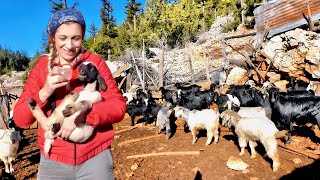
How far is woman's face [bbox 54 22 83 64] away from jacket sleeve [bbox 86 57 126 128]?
0.29 metres

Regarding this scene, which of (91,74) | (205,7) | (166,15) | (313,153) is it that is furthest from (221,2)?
(91,74)

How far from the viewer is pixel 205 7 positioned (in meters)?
51.1

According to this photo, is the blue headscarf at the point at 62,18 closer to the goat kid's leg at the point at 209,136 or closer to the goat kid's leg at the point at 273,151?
the goat kid's leg at the point at 273,151

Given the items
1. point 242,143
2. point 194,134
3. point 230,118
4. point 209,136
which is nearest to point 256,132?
point 242,143

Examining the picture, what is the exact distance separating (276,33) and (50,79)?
16918mm

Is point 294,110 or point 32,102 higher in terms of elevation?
point 32,102

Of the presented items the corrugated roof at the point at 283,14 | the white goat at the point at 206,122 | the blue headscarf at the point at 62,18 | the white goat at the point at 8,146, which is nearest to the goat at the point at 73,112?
the blue headscarf at the point at 62,18

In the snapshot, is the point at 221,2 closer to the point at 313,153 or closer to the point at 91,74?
the point at 313,153

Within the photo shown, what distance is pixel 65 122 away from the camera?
202 cm

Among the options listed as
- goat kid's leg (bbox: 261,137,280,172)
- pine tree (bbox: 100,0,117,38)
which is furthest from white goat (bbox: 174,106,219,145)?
pine tree (bbox: 100,0,117,38)

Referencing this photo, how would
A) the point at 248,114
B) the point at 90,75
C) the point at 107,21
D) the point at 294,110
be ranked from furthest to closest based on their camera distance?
the point at 107,21 < the point at 248,114 < the point at 294,110 < the point at 90,75

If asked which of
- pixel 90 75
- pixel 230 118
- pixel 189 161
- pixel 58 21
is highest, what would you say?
pixel 58 21

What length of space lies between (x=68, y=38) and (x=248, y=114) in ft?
24.5

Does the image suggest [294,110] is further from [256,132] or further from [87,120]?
[87,120]
